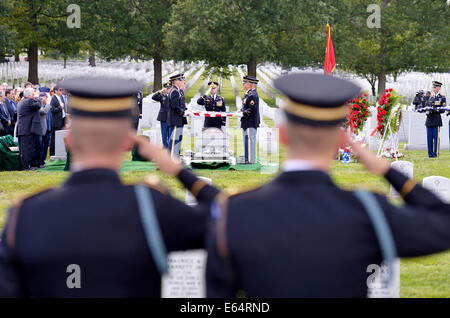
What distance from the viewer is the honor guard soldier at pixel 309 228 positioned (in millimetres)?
2242

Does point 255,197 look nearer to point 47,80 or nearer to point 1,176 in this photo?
point 1,176

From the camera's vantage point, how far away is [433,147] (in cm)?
1827

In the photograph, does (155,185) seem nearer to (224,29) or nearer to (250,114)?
(250,114)

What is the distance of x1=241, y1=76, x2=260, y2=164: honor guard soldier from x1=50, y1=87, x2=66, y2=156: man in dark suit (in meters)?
4.66

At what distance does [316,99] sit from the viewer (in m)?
2.33

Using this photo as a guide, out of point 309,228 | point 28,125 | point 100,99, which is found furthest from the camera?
point 28,125

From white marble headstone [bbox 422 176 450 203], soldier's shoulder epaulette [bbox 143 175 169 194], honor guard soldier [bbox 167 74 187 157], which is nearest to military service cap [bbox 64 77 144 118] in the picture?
soldier's shoulder epaulette [bbox 143 175 169 194]

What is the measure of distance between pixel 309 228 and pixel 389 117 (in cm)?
1507

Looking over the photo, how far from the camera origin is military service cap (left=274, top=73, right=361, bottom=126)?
91.8 inches

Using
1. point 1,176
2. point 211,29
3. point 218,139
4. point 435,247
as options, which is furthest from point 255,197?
point 211,29

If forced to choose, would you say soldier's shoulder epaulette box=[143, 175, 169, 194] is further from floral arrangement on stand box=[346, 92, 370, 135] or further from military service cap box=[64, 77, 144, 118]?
floral arrangement on stand box=[346, 92, 370, 135]

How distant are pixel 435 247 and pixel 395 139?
51.4 ft

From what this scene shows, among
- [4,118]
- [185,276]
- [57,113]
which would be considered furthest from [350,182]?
[185,276]

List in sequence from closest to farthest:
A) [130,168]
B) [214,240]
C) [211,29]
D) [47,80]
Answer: [214,240], [130,168], [211,29], [47,80]
